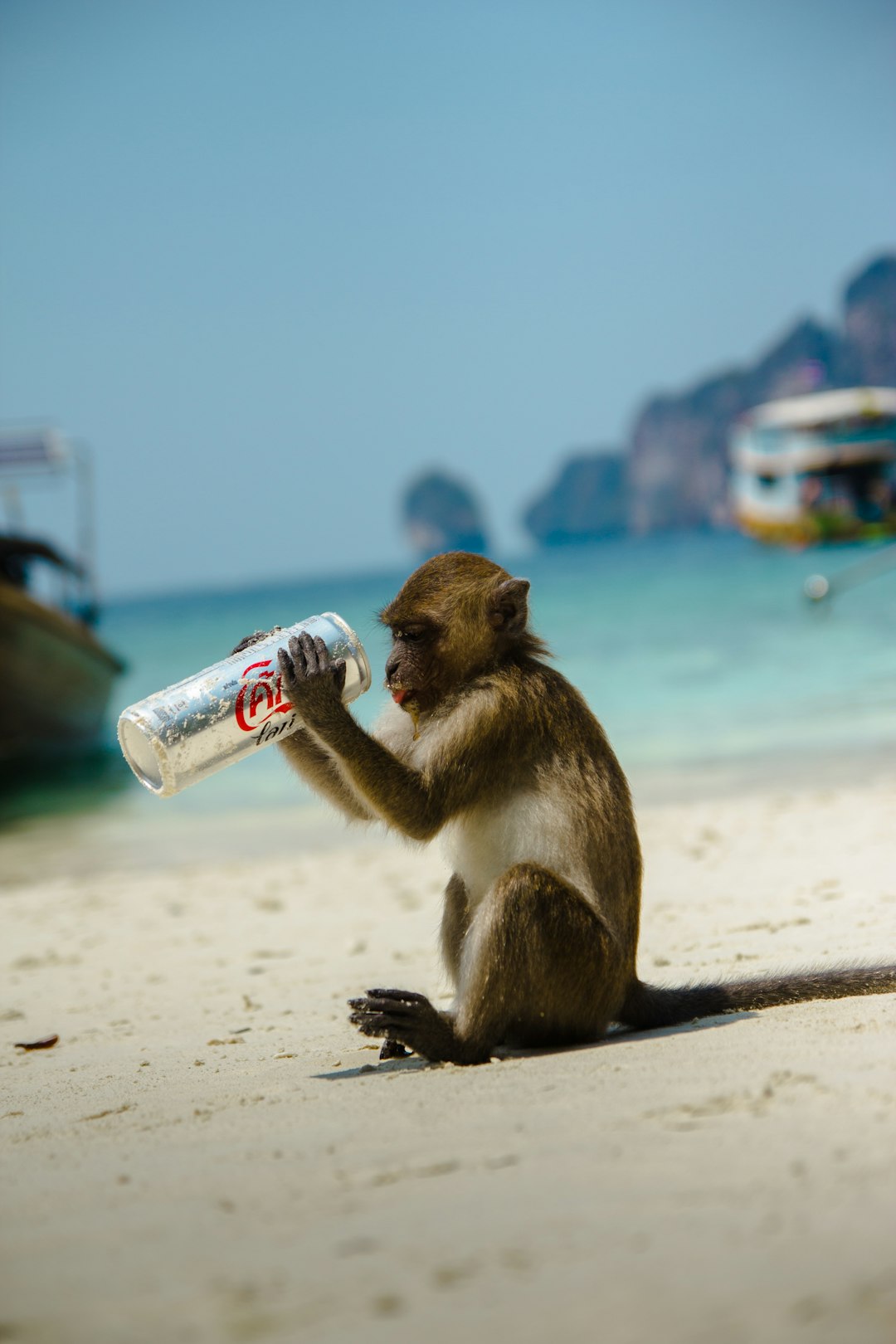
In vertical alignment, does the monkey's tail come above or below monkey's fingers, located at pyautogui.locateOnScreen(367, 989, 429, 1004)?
below

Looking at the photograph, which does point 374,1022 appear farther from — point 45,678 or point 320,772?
point 45,678

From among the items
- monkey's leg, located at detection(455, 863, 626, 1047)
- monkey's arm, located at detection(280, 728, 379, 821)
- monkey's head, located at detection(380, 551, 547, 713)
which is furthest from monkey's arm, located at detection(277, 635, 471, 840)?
monkey's arm, located at detection(280, 728, 379, 821)

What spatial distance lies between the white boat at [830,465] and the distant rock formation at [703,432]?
46.4 meters

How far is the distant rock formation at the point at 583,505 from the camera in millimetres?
122812

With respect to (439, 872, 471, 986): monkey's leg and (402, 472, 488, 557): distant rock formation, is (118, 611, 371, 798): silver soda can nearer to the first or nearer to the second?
(439, 872, 471, 986): monkey's leg

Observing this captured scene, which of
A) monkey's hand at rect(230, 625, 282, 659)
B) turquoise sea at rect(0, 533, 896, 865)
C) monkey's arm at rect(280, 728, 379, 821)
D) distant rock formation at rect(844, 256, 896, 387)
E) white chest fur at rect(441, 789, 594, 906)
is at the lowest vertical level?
turquoise sea at rect(0, 533, 896, 865)

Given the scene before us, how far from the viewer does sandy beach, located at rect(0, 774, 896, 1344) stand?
6.19ft

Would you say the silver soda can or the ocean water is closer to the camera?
the silver soda can

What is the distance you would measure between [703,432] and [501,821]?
11558 centimetres

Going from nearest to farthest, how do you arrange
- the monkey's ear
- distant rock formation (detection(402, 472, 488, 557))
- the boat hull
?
the monkey's ear
the boat hull
distant rock formation (detection(402, 472, 488, 557))

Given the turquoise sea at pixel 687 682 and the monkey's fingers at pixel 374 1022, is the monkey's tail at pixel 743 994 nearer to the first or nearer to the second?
the monkey's fingers at pixel 374 1022

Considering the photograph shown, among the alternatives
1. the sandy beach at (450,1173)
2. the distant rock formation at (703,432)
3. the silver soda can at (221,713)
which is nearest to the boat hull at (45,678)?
the sandy beach at (450,1173)

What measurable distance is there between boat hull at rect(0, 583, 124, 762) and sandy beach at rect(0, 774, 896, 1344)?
13439 mm

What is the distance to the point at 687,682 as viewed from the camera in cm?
2278
